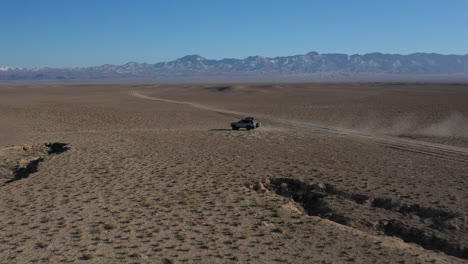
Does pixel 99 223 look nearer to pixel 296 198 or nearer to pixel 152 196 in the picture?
pixel 152 196

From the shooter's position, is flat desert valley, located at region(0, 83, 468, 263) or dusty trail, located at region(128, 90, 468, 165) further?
dusty trail, located at region(128, 90, 468, 165)

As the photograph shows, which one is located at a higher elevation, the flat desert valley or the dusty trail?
the flat desert valley

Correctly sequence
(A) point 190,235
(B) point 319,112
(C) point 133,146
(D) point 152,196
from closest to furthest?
(A) point 190,235, (D) point 152,196, (C) point 133,146, (B) point 319,112

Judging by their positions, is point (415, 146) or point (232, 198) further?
point (415, 146)

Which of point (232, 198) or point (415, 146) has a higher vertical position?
point (232, 198)

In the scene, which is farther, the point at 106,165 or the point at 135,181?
the point at 106,165

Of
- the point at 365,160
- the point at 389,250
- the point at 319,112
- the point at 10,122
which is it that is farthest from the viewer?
the point at 319,112

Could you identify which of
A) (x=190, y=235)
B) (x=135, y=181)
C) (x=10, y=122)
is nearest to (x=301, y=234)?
(x=190, y=235)

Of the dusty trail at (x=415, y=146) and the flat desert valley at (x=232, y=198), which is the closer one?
the flat desert valley at (x=232, y=198)
